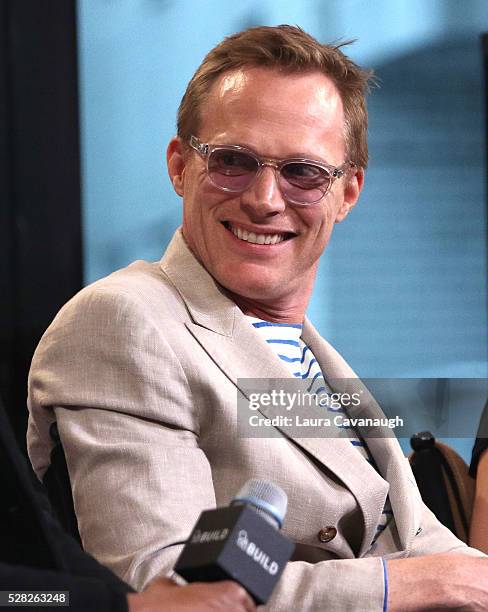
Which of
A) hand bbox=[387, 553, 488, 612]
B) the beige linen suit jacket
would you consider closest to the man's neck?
the beige linen suit jacket

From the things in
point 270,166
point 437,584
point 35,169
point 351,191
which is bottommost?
point 437,584

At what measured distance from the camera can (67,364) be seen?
5.29 feet

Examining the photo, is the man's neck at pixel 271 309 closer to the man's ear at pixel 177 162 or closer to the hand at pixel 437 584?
the man's ear at pixel 177 162

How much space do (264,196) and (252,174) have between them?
0.05 m

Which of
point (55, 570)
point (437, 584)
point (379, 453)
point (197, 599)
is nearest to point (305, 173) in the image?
point (379, 453)

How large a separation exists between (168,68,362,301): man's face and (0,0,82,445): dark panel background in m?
1.84

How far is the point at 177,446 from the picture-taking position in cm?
156

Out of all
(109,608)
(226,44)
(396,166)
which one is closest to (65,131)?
(396,166)

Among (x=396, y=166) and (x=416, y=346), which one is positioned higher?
(x=396, y=166)

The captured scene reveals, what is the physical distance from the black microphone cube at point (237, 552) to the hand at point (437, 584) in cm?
61

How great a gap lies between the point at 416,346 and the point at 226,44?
2125 millimetres

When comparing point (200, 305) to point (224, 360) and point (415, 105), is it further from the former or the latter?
point (415, 105)

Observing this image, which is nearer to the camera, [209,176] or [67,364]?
[67,364]

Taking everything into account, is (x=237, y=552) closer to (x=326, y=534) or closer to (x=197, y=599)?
(x=197, y=599)
